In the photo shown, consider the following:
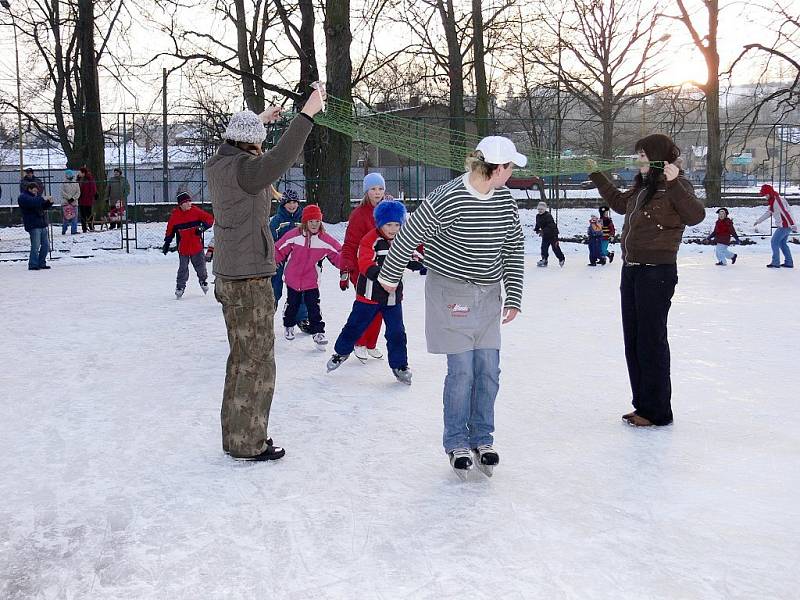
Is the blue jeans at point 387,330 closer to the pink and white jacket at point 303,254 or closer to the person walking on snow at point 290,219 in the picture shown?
the pink and white jacket at point 303,254

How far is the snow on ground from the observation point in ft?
11.3

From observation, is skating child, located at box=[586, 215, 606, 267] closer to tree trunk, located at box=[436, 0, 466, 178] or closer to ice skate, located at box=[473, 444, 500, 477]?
tree trunk, located at box=[436, 0, 466, 178]

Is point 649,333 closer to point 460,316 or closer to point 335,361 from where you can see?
point 460,316

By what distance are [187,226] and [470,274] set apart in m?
8.08

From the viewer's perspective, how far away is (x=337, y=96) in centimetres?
2094

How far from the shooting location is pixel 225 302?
484 cm

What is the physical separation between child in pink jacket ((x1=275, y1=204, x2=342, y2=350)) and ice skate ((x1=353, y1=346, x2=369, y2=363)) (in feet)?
2.28

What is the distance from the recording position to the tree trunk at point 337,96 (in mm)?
21062

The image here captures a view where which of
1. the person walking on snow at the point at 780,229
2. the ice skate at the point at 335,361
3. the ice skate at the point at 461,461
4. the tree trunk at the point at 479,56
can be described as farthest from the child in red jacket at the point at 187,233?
the tree trunk at the point at 479,56

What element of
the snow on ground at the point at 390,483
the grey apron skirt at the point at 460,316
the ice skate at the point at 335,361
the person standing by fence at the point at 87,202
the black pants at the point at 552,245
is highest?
the person standing by fence at the point at 87,202

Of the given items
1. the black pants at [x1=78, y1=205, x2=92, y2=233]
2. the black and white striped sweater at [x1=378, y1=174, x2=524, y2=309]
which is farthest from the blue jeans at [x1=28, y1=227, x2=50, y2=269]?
the black and white striped sweater at [x1=378, y1=174, x2=524, y2=309]

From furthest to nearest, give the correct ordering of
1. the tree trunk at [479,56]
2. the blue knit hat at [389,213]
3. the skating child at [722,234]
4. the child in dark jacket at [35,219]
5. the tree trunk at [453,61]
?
the tree trunk at [453,61] < the tree trunk at [479,56] < the skating child at [722,234] < the child in dark jacket at [35,219] < the blue knit hat at [389,213]

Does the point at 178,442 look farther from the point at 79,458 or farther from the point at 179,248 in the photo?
the point at 179,248

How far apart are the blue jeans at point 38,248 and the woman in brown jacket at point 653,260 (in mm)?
13104
